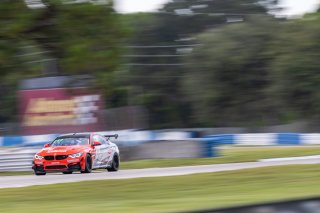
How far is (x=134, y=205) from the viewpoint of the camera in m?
13.7

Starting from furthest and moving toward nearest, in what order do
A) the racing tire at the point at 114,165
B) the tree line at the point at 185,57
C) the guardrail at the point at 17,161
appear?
the guardrail at the point at 17,161 < the racing tire at the point at 114,165 < the tree line at the point at 185,57

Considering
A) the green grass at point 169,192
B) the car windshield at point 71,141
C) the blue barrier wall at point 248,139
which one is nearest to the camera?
the green grass at point 169,192

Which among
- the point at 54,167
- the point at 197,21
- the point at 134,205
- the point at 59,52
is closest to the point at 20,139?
the point at 54,167

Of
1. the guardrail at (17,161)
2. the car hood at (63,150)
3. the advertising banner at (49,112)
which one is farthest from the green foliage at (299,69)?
the car hood at (63,150)

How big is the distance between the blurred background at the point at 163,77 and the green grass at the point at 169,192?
98.2 inches

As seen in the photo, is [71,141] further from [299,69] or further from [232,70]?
[232,70]

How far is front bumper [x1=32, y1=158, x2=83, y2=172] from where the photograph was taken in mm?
22891

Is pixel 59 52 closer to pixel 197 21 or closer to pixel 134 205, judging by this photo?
pixel 134 205

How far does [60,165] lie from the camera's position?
75.5ft

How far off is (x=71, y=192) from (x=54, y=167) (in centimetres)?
622

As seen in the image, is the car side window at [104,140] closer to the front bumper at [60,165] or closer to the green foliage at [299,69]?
the front bumper at [60,165]

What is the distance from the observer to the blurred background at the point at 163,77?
57.2 feet

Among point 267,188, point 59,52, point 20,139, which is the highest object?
point 59,52

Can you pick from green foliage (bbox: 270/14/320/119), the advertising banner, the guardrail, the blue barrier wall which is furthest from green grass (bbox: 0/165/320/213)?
green foliage (bbox: 270/14/320/119)
